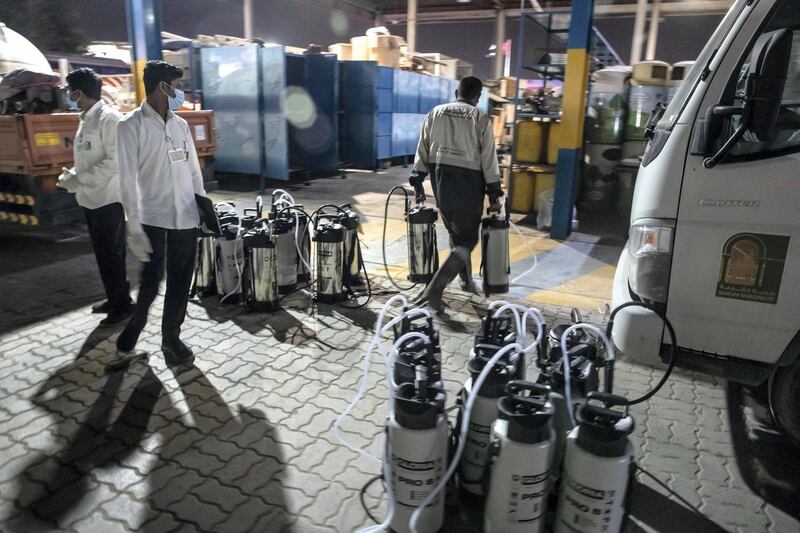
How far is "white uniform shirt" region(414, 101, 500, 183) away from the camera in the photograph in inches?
190

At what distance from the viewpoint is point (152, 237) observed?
3.68m

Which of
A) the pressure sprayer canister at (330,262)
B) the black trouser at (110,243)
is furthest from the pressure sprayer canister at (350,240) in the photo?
the black trouser at (110,243)

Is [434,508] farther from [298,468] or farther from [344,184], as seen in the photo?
[344,184]

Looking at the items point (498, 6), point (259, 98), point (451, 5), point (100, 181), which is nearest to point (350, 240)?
point (100, 181)

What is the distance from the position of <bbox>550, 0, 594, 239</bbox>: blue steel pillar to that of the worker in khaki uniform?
110 inches

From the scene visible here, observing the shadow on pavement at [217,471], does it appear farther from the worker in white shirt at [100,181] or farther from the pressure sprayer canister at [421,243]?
the pressure sprayer canister at [421,243]

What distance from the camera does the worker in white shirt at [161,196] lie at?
136 inches

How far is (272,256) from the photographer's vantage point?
482 cm

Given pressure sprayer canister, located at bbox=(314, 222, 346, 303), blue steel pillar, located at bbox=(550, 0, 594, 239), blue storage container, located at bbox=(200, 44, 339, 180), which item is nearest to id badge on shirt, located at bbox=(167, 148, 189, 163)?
pressure sprayer canister, located at bbox=(314, 222, 346, 303)

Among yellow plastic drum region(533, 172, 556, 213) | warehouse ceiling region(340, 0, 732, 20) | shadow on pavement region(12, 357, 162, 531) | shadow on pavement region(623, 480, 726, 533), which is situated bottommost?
shadow on pavement region(623, 480, 726, 533)

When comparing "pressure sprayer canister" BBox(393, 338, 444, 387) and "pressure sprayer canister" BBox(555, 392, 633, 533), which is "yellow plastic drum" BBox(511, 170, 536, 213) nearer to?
"pressure sprayer canister" BBox(393, 338, 444, 387)

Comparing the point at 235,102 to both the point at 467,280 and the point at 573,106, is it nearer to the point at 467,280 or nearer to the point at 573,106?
the point at 573,106

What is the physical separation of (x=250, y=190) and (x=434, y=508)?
10434mm

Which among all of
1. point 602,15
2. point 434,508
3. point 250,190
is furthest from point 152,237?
point 602,15
